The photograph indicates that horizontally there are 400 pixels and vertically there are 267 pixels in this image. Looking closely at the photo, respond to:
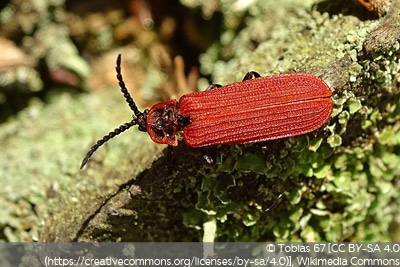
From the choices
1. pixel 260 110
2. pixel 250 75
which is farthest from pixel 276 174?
pixel 250 75

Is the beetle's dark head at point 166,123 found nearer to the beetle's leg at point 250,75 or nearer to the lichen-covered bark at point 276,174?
the lichen-covered bark at point 276,174

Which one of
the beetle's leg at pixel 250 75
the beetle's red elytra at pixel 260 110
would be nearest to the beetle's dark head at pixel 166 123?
the beetle's red elytra at pixel 260 110

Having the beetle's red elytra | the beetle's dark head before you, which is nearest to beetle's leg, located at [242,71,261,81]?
the beetle's red elytra

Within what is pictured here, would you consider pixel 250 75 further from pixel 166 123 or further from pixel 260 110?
pixel 166 123

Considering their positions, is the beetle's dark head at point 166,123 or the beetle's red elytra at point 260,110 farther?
the beetle's dark head at point 166,123

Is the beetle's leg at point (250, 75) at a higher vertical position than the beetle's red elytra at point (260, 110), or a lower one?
higher

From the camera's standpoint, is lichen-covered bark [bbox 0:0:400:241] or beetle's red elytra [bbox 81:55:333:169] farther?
lichen-covered bark [bbox 0:0:400:241]

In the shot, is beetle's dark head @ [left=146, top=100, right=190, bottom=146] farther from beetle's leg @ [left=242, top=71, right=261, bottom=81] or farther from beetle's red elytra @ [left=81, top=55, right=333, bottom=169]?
beetle's leg @ [left=242, top=71, right=261, bottom=81]

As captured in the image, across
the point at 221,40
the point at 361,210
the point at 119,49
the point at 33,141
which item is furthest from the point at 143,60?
the point at 361,210
